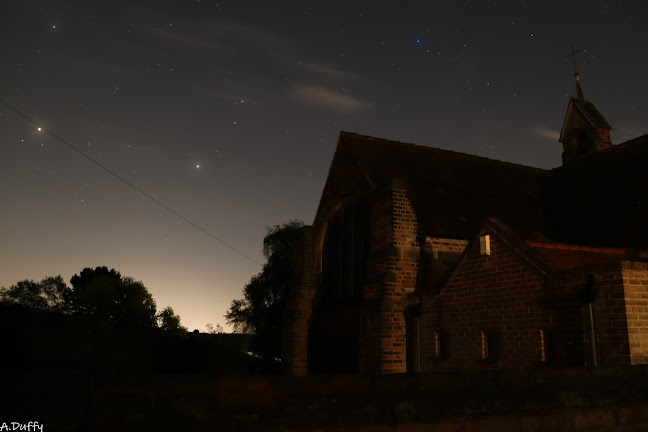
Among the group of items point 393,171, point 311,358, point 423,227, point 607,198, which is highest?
point 393,171

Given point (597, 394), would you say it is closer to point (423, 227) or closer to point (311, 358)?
point (423, 227)

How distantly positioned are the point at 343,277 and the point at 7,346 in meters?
11.3

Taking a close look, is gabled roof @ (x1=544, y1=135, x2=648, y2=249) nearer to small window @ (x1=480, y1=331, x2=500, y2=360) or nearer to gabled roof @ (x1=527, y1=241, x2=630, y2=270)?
gabled roof @ (x1=527, y1=241, x2=630, y2=270)

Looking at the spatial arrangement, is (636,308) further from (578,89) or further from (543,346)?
(578,89)

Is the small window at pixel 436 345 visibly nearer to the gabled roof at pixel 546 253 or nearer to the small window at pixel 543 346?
the gabled roof at pixel 546 253

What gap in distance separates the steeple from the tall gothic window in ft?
48.4

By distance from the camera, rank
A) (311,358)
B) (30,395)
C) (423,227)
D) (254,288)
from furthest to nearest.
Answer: (254,288), (311,358), (423,227), (30,395)

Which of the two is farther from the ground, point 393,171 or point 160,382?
point 393,171

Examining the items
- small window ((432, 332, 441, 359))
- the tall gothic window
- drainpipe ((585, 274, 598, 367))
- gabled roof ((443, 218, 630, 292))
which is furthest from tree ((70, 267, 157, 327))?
drainpipe ((585, 274, 598, 367))

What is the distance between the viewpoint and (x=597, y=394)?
165 inches

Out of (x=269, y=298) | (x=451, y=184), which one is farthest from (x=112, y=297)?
(x=451, y=184)

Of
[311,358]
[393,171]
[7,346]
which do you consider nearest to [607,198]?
[393,171]

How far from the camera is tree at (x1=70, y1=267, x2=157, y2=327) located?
2253 inches

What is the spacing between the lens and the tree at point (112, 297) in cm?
5723
